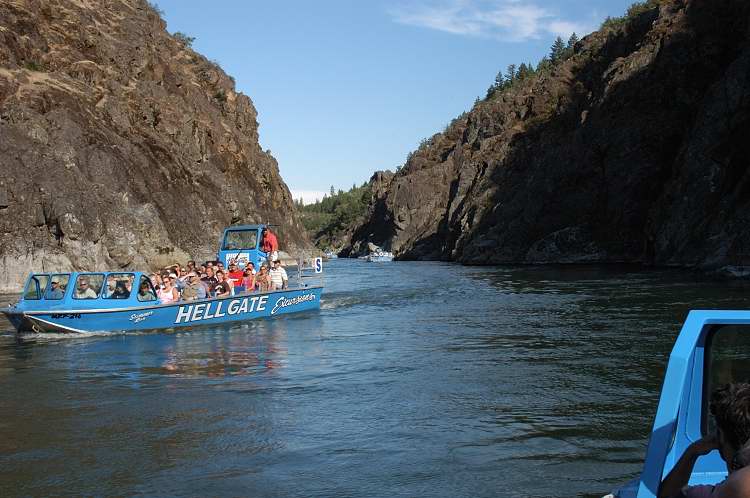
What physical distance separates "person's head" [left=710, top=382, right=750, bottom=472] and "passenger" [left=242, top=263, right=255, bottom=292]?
75.0ft

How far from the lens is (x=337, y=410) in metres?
11.2

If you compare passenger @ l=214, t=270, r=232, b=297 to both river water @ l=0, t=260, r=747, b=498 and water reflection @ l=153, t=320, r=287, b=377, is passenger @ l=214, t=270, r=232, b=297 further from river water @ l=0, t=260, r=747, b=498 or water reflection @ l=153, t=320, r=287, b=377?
river water @ l=0, t=260, r=747, b=498

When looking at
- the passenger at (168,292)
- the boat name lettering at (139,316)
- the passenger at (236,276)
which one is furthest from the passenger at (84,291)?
the passenger at (236,276)

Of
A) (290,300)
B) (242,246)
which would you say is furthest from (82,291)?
(242,246)

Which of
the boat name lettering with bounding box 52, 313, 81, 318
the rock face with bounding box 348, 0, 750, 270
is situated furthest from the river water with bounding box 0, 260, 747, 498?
the rock face with bounding box 348, 0, 750, 270

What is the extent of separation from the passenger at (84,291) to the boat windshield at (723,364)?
63.7 ft

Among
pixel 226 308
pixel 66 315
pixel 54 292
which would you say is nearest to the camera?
pixel 66 315

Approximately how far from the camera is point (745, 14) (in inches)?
2511

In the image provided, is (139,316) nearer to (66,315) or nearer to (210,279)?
(66,315)

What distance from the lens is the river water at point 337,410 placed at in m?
8.06

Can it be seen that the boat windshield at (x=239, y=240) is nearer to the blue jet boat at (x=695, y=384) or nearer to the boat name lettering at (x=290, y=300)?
the boat name lettering at (x=290, y=300)

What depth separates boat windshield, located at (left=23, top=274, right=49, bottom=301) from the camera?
21281 mm

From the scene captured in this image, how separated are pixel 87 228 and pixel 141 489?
3872 cm

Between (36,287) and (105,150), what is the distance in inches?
1222
